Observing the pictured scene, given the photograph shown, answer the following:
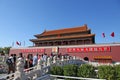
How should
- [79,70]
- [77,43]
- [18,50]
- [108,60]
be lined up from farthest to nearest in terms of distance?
[18,50]
[77,43]
[108,60]
[79,70]

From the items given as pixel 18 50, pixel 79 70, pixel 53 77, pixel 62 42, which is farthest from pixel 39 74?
pixel 18 50

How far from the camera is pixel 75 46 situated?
26.3 meters

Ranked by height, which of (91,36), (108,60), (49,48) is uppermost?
(91,36)

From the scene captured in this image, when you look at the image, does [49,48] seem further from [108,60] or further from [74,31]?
[108,60]

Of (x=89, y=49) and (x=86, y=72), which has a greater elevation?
(x=89, y=49)

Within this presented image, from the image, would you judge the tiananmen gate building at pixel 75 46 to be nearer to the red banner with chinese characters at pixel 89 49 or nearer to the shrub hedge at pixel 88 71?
the red banner with chinese characters at pixel 89 49

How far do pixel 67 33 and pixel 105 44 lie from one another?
871 cm

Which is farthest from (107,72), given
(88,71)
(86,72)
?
(86,72)

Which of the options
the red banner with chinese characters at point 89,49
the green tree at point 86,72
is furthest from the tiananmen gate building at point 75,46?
the green tree at point 86,72

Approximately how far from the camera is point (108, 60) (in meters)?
23.1

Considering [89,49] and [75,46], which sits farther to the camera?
[75,46]

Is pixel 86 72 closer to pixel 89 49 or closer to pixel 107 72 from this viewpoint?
pixel 107 72

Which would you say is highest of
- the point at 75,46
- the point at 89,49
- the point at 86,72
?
the point at 75,46

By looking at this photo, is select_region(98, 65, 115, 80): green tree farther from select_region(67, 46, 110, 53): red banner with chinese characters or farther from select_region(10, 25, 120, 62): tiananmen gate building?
select_region(67, 46, 110, 53): red banner with chinese characters
